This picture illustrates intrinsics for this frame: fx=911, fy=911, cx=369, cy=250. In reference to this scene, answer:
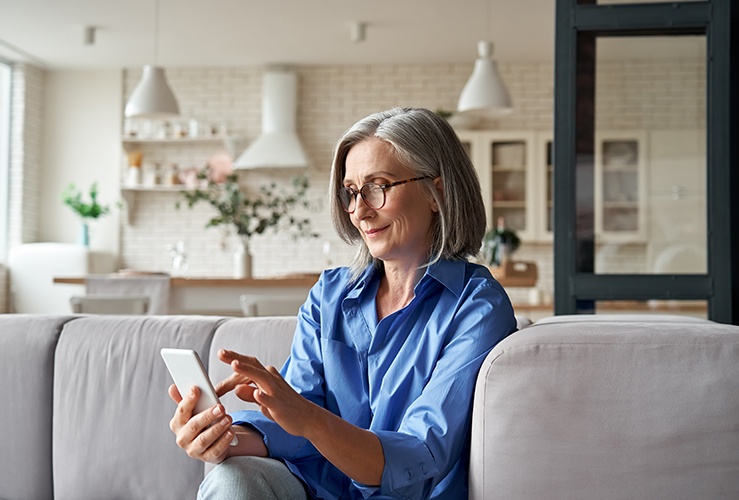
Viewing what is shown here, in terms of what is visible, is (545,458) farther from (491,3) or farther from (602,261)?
(491,3)

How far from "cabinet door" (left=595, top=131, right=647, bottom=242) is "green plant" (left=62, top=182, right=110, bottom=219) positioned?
623 cm

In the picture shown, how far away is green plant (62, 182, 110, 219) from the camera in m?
8.09

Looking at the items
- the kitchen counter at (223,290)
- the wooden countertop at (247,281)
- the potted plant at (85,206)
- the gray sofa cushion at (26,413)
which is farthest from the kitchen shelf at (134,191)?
the gray sofa cushion at (26,413)

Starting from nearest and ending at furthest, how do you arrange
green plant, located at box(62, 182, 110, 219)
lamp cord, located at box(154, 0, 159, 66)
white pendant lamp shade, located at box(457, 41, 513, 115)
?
white pendant lamp shade, located at box(457, 41, 513, 115) < lamp cord, located at box(154, 0, 159, 66) < green plant, located at box(62, 182, 110, 219)

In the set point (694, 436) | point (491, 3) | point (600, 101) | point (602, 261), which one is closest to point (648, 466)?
point (694, 436)

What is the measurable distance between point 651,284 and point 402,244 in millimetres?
1094

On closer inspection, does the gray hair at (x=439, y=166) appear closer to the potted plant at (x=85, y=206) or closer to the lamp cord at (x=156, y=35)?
the lamp cord at (x=156, y=35)

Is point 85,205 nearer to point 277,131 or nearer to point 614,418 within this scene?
point 277,131

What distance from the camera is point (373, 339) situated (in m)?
1.71

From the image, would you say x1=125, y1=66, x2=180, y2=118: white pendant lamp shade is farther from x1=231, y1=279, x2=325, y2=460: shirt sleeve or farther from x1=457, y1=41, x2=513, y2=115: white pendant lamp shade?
x1=231, y1=279, x2=325, y2=460: shirt sleeve

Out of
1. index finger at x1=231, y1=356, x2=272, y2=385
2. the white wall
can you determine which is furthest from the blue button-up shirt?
the white wall

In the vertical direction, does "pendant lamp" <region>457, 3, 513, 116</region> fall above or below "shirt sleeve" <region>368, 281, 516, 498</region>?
above

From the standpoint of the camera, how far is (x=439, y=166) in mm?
1771

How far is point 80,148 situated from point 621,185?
6862 mm
